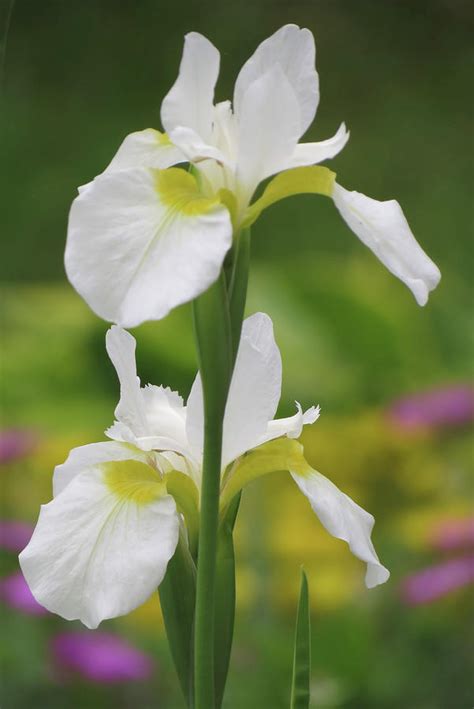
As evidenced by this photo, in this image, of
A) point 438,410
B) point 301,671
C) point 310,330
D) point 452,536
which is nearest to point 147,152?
point 301,671

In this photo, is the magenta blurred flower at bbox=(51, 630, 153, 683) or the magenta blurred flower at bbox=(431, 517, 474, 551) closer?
the magenta blurred flower at bbox=(51, 630, 153, 683)

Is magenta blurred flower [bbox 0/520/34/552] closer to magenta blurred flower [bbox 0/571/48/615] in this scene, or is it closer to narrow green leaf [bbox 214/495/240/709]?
magenta blurred flower [bbox 0/571/48/615]

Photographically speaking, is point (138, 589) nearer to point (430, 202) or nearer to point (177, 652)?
point (177, 652)

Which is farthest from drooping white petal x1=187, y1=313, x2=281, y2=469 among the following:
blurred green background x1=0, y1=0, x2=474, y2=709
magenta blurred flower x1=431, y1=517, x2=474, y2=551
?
magenta blurred flower x1=431, y1=517, x2=474, y2=551

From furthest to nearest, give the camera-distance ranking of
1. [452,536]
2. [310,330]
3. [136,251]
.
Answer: [310,330]
[452,536]
[136,251]

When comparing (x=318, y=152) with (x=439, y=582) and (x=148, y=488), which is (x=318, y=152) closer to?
(x=148, y=488)

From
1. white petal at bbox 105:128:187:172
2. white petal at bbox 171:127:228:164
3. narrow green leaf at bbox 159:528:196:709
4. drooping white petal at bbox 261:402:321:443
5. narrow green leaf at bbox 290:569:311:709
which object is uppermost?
white petal at bbox 171:127:228:164

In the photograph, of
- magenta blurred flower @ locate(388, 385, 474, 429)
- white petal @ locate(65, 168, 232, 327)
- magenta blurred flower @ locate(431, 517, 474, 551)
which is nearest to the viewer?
white petal @ locate(65, 168, 232, 327)
